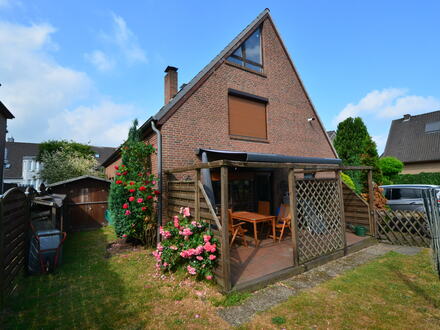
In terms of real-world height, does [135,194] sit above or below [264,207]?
above

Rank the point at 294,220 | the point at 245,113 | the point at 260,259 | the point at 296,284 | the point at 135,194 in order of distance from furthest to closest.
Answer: the point at 245,113 → the point at 135,194 → the point at 260,259 → the point at 294,220 → the point at 296,284

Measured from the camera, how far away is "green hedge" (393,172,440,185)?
20.8 m

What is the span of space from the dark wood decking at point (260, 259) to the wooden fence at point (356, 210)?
108 centimetres

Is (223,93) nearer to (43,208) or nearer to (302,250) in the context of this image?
(302,250)

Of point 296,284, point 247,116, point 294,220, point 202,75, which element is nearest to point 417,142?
point 247,116

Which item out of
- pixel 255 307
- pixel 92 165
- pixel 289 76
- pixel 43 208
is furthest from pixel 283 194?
pixel 92 165

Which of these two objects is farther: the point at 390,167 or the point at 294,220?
the point at 390,167

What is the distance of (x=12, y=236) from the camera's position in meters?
4.73

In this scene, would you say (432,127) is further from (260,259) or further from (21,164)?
(21,164)

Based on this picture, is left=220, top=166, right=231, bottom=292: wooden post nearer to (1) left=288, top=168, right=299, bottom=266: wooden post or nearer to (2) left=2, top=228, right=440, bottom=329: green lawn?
(2) left=2, top=228, right=440, bottom=329: green lawn

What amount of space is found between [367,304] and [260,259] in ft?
8.00

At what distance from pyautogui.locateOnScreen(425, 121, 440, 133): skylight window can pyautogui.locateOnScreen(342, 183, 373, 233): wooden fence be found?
2511cm

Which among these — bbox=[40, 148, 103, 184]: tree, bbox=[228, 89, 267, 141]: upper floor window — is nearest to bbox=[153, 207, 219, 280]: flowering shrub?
bbox=[228, 89, 267, 141]: upper floor window

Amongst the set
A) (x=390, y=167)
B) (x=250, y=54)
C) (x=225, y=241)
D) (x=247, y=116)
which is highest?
(x=250, y=54)
